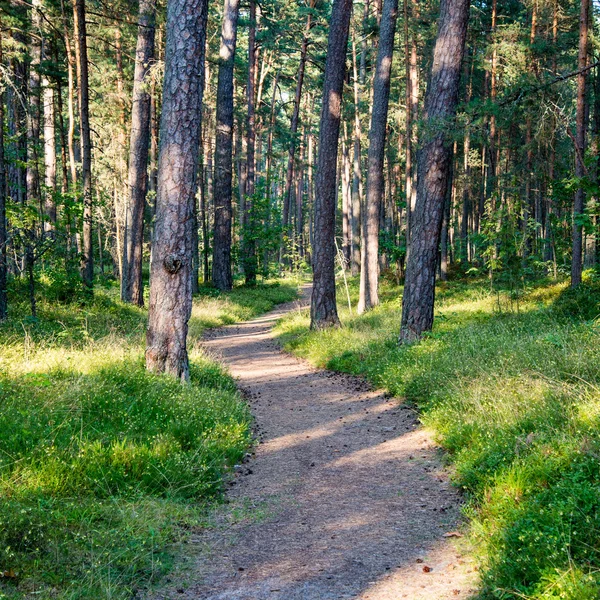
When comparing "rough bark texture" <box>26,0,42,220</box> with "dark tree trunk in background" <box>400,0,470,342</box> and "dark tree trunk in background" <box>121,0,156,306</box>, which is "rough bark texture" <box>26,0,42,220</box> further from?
"dark tree trunk in background" <box>400,0,470,342</box>

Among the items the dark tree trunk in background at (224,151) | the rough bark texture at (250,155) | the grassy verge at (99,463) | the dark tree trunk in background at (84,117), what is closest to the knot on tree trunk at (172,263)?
the grassy verge at (99,463)

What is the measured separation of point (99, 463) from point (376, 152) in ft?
44.2

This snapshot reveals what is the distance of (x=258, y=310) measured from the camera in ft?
75.2

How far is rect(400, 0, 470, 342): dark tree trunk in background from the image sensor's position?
10.0 meters

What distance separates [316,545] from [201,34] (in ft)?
23.2

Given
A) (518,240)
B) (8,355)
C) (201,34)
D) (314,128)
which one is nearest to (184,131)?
(201,34)

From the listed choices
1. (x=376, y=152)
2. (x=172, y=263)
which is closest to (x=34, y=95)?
(x=376, y=152)

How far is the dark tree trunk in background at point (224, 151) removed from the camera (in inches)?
875

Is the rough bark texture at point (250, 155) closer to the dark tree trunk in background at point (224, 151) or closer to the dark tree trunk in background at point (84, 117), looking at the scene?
the dark tree trunk in background at point (224, 151)

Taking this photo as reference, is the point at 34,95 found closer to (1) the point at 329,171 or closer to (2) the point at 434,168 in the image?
(1) the point at 329,171

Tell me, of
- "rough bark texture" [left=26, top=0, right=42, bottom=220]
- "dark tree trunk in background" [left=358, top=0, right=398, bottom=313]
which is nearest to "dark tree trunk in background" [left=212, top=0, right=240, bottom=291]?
"rough bark texture" [left=26, top=0, right=42, bottom=220]

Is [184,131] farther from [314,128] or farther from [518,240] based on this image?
[314,128]

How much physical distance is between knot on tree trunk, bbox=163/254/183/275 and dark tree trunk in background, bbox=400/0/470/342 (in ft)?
16.0

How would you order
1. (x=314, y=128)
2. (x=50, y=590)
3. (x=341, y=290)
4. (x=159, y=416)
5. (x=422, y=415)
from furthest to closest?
1. (x=314, y=128)
2. (x=341, y=290)
3. (x=422, y=415)
4. (x=159, y=416)
5. (x=50, y=590)
